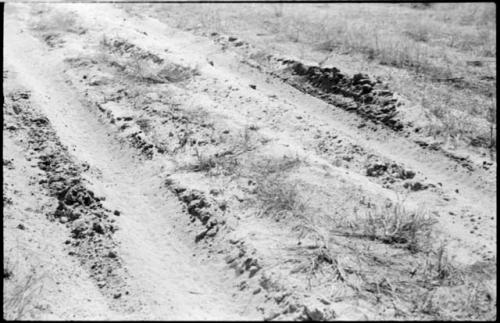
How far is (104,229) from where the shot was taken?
5.09m

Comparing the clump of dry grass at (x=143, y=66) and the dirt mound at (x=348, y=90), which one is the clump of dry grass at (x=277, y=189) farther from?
the clump of dry grass at (x=143, y=66)

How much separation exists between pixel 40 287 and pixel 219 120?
3608mm

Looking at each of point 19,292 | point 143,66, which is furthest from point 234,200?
point 143,66

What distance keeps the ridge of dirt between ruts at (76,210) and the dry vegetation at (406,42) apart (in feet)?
14.6

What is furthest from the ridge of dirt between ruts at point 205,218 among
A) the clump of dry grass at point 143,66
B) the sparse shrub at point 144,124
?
the clump of dry grass at point 143,66

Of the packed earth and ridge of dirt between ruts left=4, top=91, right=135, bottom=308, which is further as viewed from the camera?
ridge of dirt between ruts left=4, top=91, right=135, bottom=308

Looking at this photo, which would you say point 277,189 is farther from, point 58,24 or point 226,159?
point 58,24

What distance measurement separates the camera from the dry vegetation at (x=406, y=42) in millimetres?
7223

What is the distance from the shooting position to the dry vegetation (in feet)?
23.7

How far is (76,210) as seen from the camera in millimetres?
5336

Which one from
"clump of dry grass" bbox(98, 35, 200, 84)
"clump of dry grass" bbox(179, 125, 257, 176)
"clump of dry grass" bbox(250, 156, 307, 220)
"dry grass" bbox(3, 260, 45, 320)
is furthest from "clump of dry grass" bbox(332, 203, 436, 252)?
"clump of dry grass" bbox(98, 35, 200, 84)

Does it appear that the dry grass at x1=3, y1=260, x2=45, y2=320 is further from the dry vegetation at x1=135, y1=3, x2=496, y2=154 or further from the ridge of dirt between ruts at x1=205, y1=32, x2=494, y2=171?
the dry vegetation at x1=135, y1=3, x2=496, y2=154

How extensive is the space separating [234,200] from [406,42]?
257 inches

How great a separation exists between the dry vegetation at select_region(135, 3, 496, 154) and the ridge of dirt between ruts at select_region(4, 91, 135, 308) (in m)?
4.44
